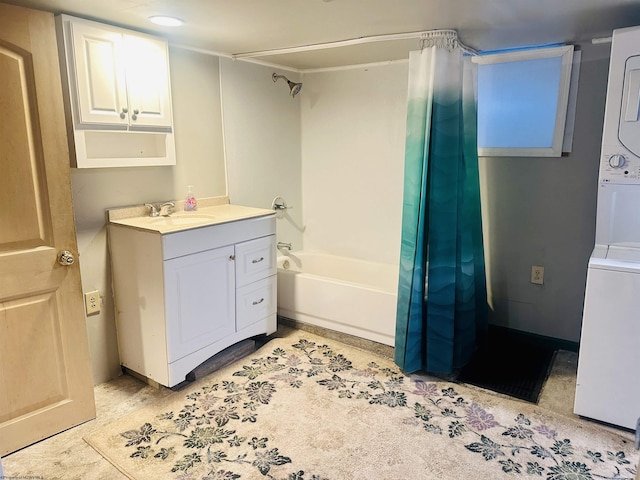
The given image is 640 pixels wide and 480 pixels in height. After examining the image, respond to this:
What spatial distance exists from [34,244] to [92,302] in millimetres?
578

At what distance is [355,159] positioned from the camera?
143 inches

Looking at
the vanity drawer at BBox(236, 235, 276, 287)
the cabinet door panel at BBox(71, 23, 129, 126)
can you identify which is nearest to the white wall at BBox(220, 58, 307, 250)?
the vanity drawer at BBox(236, 235, 276, 287)

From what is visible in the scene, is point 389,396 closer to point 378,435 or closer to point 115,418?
point 378,435

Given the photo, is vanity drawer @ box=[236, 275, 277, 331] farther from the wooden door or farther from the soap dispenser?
the wooden door

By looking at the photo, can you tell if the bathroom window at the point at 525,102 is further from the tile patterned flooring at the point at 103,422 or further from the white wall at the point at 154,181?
the white wall at the point at 154,181

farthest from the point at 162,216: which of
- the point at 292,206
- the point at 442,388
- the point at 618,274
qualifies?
the point at 618,274

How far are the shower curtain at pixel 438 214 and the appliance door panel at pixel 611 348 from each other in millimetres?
687

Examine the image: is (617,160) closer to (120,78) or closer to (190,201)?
(190,201)

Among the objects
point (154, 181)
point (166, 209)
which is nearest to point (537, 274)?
point (166, 209)

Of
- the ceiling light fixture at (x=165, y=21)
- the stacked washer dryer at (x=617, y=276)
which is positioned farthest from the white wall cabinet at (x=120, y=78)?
the stacked washer dryer at (x=617, y=276)

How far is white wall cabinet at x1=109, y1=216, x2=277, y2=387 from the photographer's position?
2.38 m

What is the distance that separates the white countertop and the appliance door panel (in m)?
1.86

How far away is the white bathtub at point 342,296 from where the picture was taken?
294 cm

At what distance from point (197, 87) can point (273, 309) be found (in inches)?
59.7
